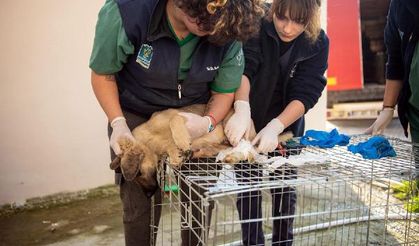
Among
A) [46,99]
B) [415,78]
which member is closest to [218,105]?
[415,78]

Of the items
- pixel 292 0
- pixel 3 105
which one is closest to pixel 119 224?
pixel 3 105

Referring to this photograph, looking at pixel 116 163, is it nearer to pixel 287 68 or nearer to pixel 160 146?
pixel 160 146

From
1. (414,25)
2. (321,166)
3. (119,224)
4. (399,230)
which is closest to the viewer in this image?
(321,166)

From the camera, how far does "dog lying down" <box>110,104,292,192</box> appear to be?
1598 mm

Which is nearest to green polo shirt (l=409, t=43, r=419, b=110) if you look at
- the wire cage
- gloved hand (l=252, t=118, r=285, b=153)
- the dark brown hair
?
the wire cage

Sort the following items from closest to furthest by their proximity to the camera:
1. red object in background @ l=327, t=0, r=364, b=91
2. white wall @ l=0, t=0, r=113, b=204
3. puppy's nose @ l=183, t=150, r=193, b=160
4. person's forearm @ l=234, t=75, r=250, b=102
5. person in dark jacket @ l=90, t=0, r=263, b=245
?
person in dark jacket @ l=90, t=0, r=263, b=245, puppy's nose @ l=183, t=150, r=193, b=160, person's forearm @ l=234, t=75, r=250, b=102, white wall @ l=0, t=0, r=113, b=204, red object in background @ l=327, t=0, r=364, b=91

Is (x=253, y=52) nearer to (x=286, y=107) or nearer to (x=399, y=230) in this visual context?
(x=286, y=107)

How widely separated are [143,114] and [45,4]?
2.04 metres

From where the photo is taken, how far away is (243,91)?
1945 mm

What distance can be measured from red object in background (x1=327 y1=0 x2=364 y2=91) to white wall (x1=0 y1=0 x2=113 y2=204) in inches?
134

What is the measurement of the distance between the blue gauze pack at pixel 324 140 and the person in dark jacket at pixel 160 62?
44 centimetres

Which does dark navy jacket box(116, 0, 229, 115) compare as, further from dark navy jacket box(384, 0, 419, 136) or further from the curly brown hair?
dark navy jacket box(384, 0, 419, 136)

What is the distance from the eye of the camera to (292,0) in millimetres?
1788

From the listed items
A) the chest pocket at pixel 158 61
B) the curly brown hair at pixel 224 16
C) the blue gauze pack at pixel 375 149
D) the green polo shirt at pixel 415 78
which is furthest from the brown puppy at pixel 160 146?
the green polo shirt at pixel 415 78
